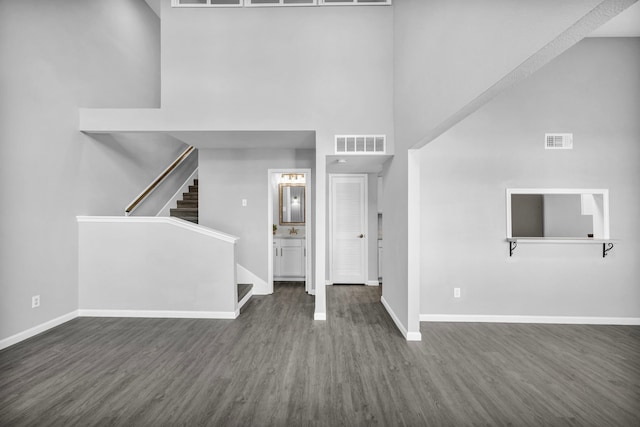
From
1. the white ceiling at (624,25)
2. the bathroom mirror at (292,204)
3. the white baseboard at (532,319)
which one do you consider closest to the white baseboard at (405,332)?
the white baseboard at (532,319)

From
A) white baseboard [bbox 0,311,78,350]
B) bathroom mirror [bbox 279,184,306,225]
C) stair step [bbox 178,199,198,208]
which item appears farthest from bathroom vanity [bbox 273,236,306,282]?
white baseboard [bbox 0,311,78,350]

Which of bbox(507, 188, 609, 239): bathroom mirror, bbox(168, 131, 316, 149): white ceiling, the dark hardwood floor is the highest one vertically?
bbox(168, 131, 316, 149): white ceiling

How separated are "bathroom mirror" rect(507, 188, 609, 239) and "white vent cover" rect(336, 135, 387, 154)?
1.73 metres

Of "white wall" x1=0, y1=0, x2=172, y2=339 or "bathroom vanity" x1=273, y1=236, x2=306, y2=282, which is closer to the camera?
"white wall" x1=0, y1=0, x2=172, y2=339

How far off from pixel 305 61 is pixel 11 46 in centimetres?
321

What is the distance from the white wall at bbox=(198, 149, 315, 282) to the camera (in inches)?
205

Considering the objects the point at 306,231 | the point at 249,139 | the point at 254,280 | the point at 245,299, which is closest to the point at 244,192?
the point at 249,139

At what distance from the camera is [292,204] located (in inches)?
262

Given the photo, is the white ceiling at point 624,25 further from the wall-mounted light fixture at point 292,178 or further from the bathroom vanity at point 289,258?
the bathroom vanity at point 289,258

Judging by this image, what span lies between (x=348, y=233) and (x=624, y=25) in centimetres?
458

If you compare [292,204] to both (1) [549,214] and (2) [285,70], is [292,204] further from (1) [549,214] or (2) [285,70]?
(1) [549,214]

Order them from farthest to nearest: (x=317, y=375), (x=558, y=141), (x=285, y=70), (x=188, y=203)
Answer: (x=188, y=203) → (x=285, y=70) → (x=558, y=141) → (x=317, y=375)

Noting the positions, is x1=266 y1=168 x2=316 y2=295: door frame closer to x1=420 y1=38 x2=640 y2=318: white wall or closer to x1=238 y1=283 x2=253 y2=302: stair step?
x1=238 y1=283 x2=253 y2=302: stair step

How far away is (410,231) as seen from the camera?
131 inches
